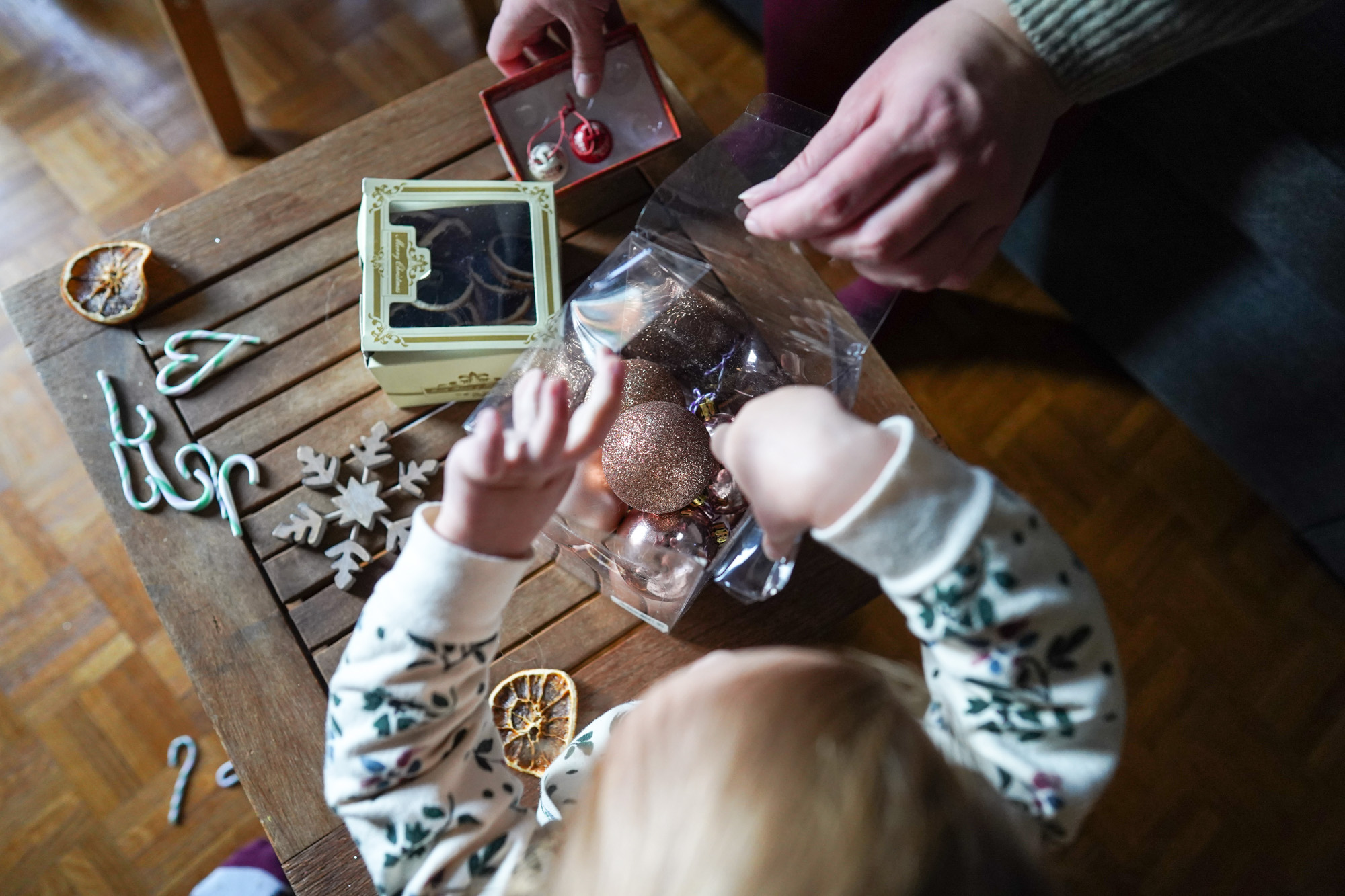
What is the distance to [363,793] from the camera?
0.58 m

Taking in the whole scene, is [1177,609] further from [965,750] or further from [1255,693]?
[965,750]

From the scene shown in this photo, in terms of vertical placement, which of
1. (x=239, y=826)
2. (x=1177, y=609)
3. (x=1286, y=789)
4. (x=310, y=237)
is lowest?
(x=1286, y=789)

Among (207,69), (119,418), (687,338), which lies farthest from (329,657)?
(207,69)

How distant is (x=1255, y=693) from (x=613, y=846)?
112cm

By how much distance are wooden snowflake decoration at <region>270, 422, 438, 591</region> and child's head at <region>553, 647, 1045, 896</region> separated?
369mm

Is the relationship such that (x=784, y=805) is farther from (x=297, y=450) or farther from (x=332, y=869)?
(x=297, y=450)

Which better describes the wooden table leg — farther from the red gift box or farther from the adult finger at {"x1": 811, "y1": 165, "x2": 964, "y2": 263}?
the adult finger at {"x1": 811, "y1": 165, "x2": 964, "y2": 263}

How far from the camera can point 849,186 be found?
603 millimetres

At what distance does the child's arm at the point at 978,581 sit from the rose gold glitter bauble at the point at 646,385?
0.57 ft

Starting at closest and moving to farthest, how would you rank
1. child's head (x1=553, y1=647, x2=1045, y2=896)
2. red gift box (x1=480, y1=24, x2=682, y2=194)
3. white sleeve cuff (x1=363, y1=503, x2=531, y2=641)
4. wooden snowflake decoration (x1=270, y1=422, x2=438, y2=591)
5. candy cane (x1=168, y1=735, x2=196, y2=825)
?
child's head (x1=553, y1=647, x2=1045, y2=896) < white sleeve cuff (x1=363, y1=503, x2=531, y2=641) < wooden snowflake decoration (x1=270, y1=422, x2=438, y2=591) < red gift box (x1=480, y1=24, x2=682, y2=194) < candy cane (x1=168, y1=735, x2=196, y2=825)

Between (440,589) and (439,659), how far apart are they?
5 centimetres

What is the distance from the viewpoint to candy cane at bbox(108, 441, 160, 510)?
808 millimetres

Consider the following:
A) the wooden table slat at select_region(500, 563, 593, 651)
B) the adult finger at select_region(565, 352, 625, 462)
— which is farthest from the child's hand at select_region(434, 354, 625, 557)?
the wooden table slat at select_region(500, 563, 593, 651)

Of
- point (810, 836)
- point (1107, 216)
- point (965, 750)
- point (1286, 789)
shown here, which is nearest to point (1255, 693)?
point (1286, 789)
